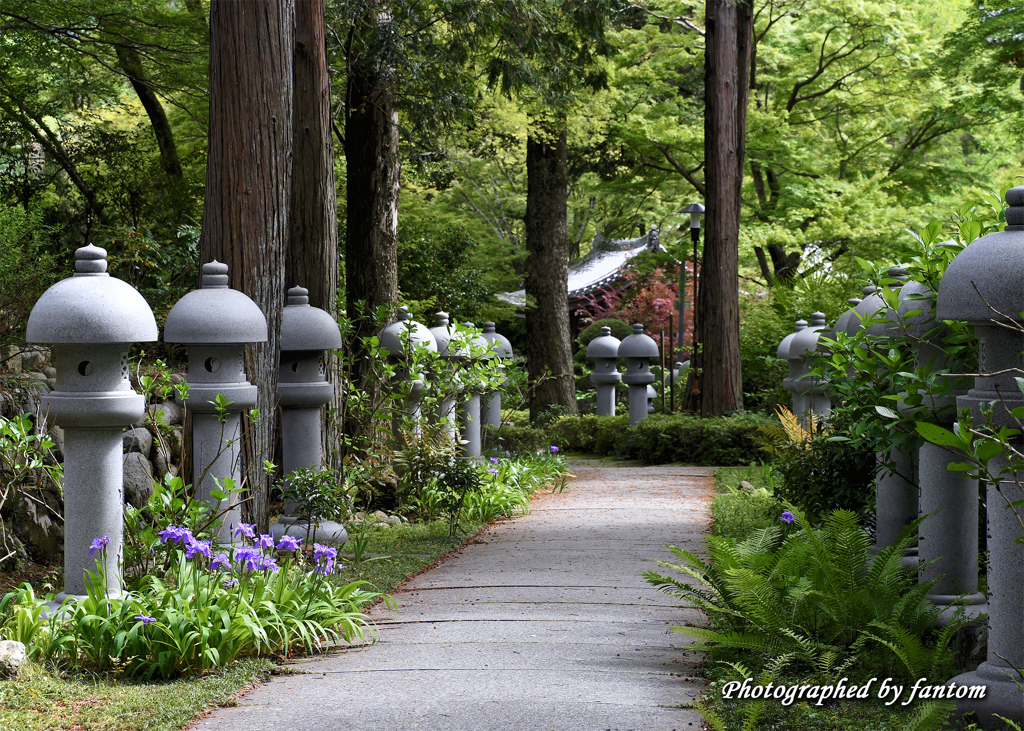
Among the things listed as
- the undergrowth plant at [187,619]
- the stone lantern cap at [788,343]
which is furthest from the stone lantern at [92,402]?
the stone lantern cap at [788,343]

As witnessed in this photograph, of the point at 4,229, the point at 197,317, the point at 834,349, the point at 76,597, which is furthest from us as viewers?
the point at 4,229

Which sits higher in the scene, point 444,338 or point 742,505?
point 444,338

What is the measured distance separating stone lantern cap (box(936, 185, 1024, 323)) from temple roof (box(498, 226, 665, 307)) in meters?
21.3

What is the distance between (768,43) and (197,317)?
17204mm

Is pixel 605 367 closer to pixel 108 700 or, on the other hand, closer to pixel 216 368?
pixel 216 368

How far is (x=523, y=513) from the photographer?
8984 millimetres

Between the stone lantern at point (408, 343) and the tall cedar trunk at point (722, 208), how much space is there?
22.2 feet

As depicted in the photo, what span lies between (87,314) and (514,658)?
95.3 inches

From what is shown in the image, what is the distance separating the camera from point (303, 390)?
681 cm

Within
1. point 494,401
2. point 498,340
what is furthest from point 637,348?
point 494,401

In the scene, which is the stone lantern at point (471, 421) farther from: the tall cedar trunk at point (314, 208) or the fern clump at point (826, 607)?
the fern clump at point (826, 607)

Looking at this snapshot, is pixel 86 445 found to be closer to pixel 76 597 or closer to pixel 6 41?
pixel 76 597

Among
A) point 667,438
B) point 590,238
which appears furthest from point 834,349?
point 590,238

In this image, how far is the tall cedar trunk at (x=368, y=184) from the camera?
33.0ft
